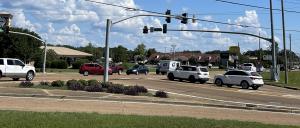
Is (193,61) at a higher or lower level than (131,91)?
higher

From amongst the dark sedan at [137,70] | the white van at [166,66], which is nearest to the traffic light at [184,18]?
the dark sedan at [137,70]

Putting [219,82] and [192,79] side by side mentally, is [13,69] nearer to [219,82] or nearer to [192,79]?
[192,79]

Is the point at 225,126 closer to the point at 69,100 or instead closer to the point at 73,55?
the point at 69,100

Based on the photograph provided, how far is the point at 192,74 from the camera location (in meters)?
47.7

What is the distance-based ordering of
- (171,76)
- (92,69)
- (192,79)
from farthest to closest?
1. (92,69)
2. (171,76)
3. (192,79)

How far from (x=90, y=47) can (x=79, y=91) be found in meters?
167

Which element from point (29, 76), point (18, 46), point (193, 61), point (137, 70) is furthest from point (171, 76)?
point (193, 61)

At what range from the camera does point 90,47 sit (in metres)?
191

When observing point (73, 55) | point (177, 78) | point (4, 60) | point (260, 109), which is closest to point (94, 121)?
point (260, 109)

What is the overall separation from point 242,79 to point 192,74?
6.52 meters

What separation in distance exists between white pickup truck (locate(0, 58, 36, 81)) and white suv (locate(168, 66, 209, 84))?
16224 millimetres

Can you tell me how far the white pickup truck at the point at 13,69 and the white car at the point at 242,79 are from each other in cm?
1710

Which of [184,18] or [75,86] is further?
[184,18]

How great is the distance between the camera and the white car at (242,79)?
42.0 metres
